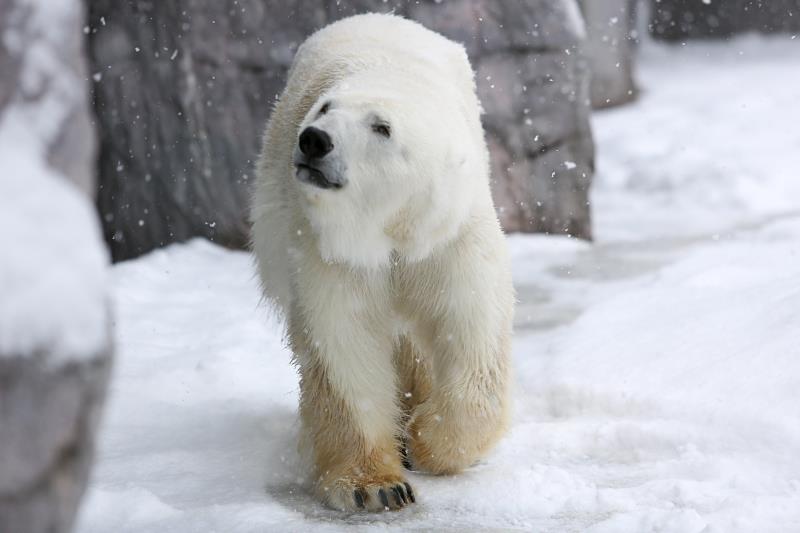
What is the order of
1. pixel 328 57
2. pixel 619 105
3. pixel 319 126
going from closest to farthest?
pixel 319 126
pixel 328 57
pixel 619 105

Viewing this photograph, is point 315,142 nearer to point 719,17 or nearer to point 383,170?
point 383,170

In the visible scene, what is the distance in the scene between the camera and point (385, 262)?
2951mm

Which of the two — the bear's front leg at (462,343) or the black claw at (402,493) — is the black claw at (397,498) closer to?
the black claw at (402,493)

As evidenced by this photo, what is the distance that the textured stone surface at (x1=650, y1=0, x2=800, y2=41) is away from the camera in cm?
1064

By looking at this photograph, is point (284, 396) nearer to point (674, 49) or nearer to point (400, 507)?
point (400, 507)

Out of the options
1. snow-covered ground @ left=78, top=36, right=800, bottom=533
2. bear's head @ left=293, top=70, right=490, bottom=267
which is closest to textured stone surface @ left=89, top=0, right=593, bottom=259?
snow-covered ground @ left=78, top=36, right=800, bottom=533

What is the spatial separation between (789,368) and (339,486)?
1.51 metres

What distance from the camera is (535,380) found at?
3951 mm

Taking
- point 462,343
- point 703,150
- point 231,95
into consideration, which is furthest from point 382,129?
point 703,150

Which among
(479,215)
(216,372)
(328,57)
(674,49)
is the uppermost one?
(328,57)

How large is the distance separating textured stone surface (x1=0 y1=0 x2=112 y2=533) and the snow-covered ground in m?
1.45

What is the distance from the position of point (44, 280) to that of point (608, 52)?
28.2 feet

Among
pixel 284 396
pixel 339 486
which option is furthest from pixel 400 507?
pixel 284 396

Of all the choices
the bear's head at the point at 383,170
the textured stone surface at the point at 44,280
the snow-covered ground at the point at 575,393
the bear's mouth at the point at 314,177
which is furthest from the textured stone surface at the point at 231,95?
the textured stone surface at the point at 44,280
